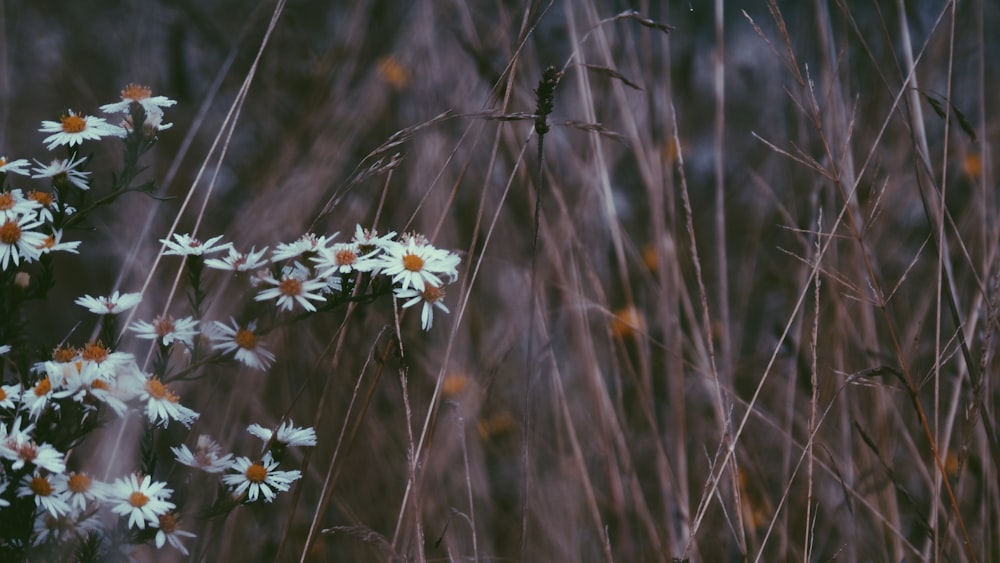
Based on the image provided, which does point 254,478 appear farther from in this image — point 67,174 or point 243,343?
point 67,174

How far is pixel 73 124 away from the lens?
0.65 meters

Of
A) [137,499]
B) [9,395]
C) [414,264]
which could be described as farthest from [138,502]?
[414,264]

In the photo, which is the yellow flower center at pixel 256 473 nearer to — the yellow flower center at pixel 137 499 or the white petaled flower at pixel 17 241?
the yellow flower center at pixel 137 499

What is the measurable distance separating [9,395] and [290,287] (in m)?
0.17

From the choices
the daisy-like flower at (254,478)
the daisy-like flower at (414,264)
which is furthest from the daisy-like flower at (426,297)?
the daisy-like flower at (254,478)

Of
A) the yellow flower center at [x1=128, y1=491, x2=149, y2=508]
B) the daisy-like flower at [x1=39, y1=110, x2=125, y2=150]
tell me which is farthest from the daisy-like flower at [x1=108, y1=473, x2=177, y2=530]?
the daisy-like flower at [x1=39, y1=110, x2=125, y2=150]

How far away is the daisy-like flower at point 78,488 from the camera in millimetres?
520

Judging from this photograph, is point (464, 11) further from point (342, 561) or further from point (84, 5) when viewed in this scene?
→ point (84, 5)

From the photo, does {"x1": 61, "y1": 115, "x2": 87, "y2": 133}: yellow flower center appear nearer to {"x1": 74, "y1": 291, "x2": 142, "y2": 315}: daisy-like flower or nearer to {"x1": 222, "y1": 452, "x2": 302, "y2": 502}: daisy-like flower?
{"x1": 74, "y1": 291, "x2": 142, "y2": 315}: daisy-like flower

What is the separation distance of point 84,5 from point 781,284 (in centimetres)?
153

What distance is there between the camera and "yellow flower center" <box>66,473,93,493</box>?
53 centimetres

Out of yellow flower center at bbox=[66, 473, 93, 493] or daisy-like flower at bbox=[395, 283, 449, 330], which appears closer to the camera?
yellow flower center at bbox=[66, 473, 93, 493]

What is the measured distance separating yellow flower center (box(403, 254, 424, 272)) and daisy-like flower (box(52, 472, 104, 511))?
0.73 ft

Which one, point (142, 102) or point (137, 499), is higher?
point (142, 102)
